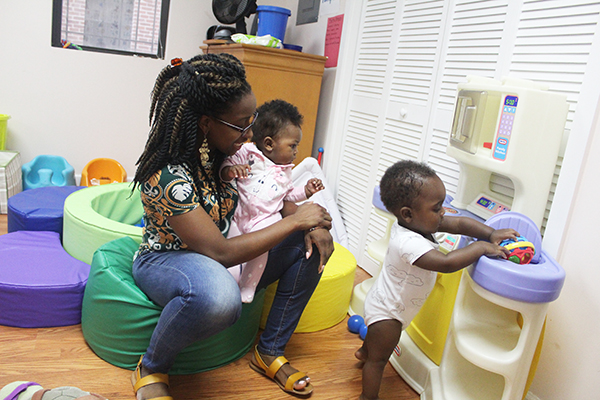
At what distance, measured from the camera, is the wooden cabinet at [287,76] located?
9.57 ft

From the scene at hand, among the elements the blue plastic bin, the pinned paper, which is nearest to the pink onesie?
the pinned paper

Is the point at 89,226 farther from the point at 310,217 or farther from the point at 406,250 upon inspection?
the point at 406,250

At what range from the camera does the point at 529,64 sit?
175 cm

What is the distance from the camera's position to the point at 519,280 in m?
1.26

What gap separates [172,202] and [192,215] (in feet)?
0.22

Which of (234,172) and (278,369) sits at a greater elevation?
(234,172)

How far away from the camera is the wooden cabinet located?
2.92 metres

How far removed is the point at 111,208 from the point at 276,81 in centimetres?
126

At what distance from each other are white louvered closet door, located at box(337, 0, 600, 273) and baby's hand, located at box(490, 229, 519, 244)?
1.34 feet

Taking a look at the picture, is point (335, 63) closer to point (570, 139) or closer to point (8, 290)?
point (570, 139)

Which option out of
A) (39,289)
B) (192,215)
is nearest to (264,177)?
(192,215)

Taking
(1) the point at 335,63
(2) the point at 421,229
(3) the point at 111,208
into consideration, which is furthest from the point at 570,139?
(3) the point at 111,208

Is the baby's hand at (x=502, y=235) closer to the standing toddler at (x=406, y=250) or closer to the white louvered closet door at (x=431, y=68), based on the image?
the standing toddler at (x=406, y=250)

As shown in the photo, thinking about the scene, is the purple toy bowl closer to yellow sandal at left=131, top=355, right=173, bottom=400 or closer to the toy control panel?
the toy control panel
